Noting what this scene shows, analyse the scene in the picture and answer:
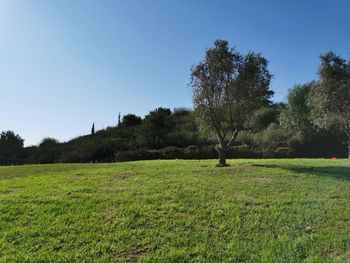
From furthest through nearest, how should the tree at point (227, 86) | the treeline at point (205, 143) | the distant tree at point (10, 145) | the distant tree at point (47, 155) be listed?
the distant tree at point (10, 145) < the distant tree at point (47, 155) < the treeline at point (205, 143) < the tree at point (227, 86)

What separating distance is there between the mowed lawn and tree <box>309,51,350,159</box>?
31.8 ft

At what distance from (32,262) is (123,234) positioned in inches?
51.2

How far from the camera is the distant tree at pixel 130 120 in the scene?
132 ft

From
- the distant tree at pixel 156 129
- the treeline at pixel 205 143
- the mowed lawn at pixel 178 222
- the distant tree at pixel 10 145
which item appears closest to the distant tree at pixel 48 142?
the distant tree at pixel 10 145

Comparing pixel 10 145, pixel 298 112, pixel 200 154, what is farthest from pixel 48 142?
pixel 298 112

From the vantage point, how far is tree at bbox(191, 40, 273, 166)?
13398 millimetres

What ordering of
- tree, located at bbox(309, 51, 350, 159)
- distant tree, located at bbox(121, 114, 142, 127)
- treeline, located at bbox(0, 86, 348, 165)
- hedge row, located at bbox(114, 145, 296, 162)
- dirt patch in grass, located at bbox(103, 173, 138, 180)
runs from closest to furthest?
dirt patch in grass, located at bbox(103, 173, 138, 180)
tree, located at bbox(309, 51, 350, 159)
hedge row, located at bbox(114, 145, 296, 162)
treeline, located at bbox(0, 86, 348, 165)
distant tree, located at bbox(121, 114, 142, 127)

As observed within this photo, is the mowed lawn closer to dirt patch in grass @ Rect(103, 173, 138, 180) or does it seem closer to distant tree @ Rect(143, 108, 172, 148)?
dirt patch in grass @ Rect(103, 173, 138, 180)

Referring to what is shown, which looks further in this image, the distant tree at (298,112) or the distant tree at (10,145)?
the distant tree at (10,145)

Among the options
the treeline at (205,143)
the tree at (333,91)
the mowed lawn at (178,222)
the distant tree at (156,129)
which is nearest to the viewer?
the mowed lawn at (178,222)

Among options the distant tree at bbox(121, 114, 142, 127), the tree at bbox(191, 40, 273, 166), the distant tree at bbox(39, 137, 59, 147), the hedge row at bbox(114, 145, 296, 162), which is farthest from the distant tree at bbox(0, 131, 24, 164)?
the tree at bbox(191, 40, 273, 166)

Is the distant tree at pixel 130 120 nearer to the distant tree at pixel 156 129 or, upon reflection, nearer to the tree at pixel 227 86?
the distant tree at pixel 156 129

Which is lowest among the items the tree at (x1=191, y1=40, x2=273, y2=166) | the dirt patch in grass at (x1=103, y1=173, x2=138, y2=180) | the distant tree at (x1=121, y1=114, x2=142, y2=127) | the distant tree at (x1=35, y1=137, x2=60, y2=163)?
the dirt patch in grass at (x1=103, y1=173, x2=138, y2=180)

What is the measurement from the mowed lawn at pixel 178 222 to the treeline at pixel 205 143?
14871mm
